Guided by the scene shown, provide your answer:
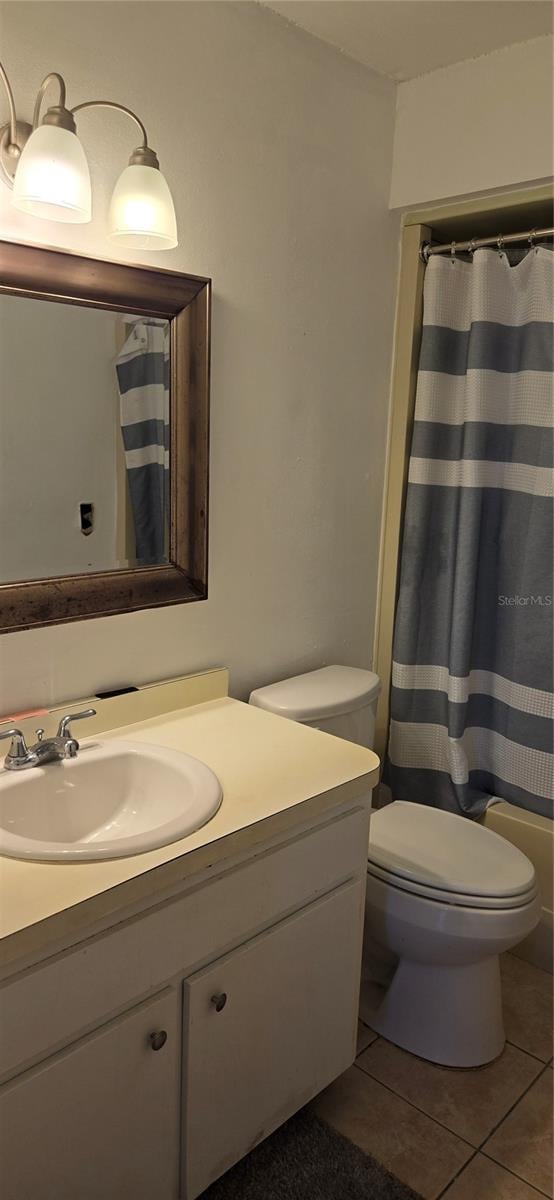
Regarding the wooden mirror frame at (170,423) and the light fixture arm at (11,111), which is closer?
the light fixture arm at (11,111)

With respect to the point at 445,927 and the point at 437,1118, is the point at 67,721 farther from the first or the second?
the point at 437,1118

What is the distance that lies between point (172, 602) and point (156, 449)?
0.32m

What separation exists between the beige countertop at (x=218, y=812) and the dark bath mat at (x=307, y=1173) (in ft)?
2.30

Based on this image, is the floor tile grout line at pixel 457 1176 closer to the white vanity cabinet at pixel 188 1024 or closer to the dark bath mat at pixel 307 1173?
the dark bath mat at pixel 307 1173

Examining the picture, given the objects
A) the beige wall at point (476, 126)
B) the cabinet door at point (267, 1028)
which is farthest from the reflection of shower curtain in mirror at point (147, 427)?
the beige wall at point (476, 126)

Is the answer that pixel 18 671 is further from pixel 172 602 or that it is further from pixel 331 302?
pixel 331 302

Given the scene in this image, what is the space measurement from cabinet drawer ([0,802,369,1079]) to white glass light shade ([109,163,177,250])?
3.53ft

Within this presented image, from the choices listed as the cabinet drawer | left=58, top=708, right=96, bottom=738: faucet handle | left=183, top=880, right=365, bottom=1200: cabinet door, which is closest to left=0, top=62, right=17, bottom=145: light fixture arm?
left=58, top=708, right=96, bottom=738: faucet handle

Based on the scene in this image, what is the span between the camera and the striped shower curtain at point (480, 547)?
83.4 inches

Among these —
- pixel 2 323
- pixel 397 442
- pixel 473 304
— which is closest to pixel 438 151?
pixel 473 304

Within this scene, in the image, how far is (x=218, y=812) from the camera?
1326 mm

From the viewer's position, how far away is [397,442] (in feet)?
7.55

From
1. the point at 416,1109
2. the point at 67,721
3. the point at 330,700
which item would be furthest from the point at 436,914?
the point at 67,721

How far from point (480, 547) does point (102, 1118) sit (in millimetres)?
1608
